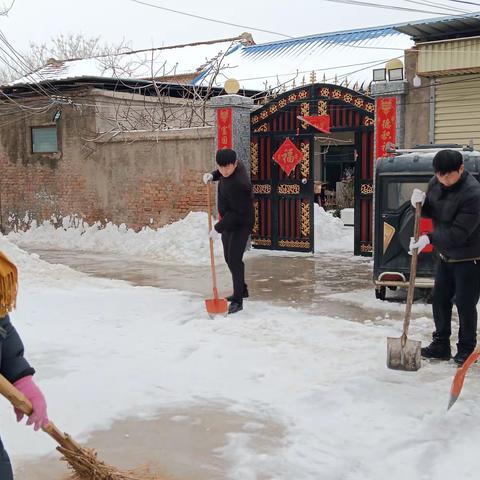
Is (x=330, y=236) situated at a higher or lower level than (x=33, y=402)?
lower

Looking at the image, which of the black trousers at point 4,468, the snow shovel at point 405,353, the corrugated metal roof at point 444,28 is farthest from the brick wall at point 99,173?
the black trousers at point 4,468

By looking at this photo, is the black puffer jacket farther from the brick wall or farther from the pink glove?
the brick wall

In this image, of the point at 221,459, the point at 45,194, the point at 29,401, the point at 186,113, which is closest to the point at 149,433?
the point at 221,459

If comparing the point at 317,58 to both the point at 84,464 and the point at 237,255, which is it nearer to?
the point at 237,255

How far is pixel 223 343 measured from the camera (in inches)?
226

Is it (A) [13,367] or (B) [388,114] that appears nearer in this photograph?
(A) [13,367]

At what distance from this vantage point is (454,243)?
4871 millimetres

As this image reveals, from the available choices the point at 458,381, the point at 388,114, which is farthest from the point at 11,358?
the point at 388,114

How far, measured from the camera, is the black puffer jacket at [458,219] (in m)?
4.84

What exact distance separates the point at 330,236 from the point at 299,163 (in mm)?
2186

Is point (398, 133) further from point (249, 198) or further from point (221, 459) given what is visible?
point (221, 459)

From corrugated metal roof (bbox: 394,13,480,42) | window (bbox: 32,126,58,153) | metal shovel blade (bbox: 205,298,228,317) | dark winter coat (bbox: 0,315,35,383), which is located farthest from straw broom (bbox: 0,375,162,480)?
window (bbox: 32,126,58,153)

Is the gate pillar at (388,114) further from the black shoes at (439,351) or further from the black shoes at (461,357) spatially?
the black shoes at (461,357)

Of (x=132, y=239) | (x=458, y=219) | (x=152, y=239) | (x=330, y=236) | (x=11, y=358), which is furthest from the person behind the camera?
(x=330, y=236)
